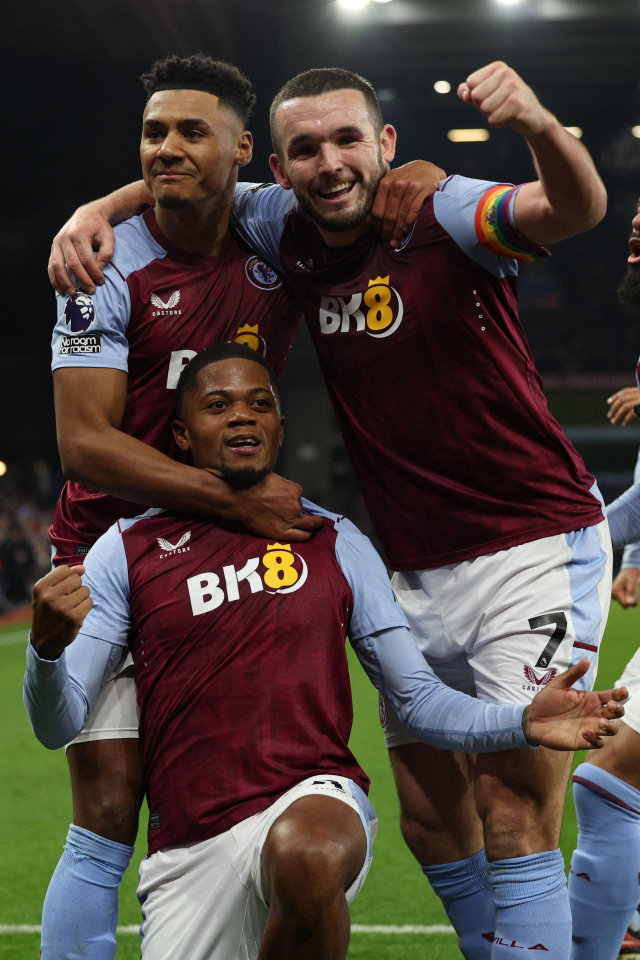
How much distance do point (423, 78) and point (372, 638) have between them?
17.6 m

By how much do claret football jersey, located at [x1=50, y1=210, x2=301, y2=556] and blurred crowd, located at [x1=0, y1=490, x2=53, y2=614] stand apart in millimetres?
12758

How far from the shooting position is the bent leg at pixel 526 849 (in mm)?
2145

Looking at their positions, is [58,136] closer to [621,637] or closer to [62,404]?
[621,637]

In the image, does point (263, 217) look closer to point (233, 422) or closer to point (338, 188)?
point (338, 188)

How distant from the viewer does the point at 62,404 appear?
98.1 inches

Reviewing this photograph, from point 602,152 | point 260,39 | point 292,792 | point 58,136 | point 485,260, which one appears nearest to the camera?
point 292,792

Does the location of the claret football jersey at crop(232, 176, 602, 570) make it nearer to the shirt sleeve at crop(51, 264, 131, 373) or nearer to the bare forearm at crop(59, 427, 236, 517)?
the bare forearm at crop(59, 427, 236, 517)

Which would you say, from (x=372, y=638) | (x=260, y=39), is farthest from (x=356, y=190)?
(x=260, y=39)

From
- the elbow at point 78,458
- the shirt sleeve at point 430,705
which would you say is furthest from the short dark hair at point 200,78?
the shirt sleeve at point 430,705

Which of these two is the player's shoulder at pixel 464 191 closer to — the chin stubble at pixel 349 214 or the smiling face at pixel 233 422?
the chin stubble at pixel 349 214

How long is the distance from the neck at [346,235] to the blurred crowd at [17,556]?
43.3 ft

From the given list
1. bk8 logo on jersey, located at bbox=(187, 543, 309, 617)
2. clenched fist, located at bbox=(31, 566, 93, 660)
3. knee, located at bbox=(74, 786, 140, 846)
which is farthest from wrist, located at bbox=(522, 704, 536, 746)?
knee, located at bbox=(74, 786, 140, 846)

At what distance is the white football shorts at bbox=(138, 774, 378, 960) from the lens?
6.95ft

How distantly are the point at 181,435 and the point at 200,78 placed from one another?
0.97 metres
